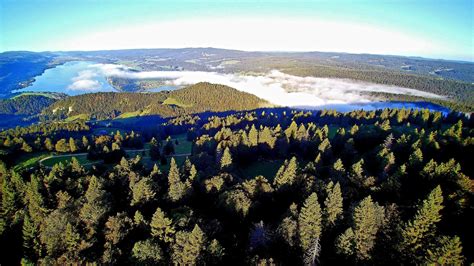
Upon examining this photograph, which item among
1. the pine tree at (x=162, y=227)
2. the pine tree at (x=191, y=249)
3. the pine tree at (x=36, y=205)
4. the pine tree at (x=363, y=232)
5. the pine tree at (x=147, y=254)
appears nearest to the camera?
the pine tree at (x=191, y=249)

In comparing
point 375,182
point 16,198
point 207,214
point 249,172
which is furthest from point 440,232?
point 16,198

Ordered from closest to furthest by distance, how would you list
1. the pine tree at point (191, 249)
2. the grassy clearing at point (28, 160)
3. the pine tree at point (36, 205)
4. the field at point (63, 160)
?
the pine tree at point (191, 249) < the pine tree at point (36, 205) < the grassy clearing at point (28, 160) < the field at point (63, 160)

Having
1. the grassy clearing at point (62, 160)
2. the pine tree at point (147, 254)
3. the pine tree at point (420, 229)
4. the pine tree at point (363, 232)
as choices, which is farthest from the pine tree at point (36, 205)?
the pine tree at point (420, 229)

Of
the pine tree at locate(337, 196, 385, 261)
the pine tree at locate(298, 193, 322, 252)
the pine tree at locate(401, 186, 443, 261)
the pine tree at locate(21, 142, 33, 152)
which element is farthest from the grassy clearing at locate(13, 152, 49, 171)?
the pine tree at locate(401, 186, 443, 261)

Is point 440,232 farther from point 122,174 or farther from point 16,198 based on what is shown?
point 16,198

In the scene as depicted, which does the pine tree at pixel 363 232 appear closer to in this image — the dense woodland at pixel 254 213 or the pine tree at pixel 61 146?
the dense woodland at pixel 254 213

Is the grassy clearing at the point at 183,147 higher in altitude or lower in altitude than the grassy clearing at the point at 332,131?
lower

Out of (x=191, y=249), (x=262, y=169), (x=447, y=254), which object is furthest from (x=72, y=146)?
(x=447, y=254)
